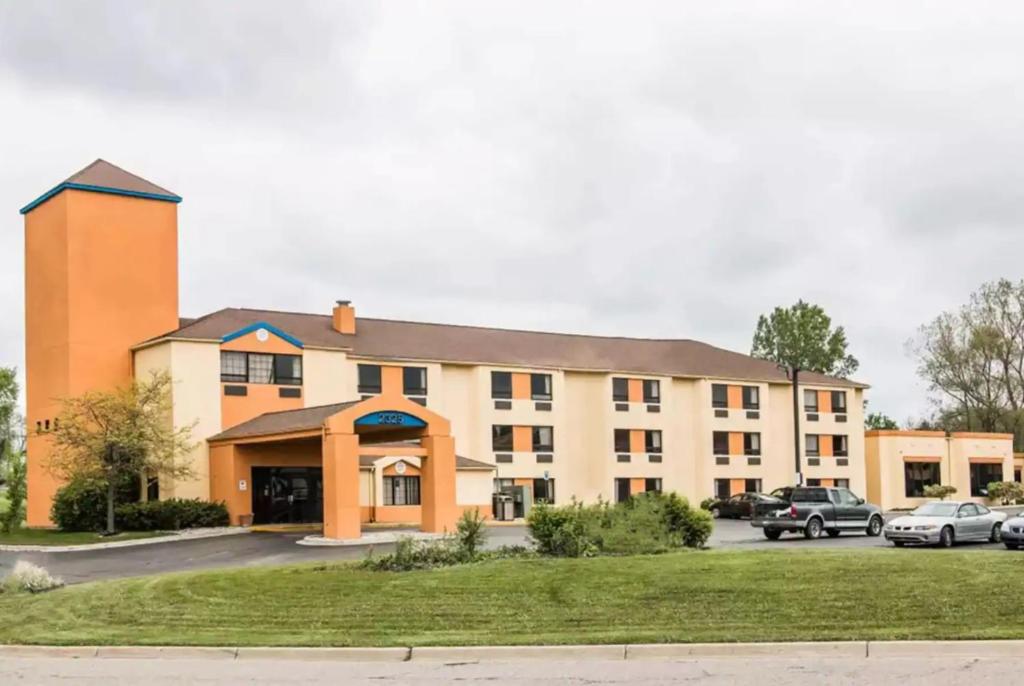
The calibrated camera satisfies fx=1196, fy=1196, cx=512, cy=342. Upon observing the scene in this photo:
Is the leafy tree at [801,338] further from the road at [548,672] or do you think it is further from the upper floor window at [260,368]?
the road at [548,672]

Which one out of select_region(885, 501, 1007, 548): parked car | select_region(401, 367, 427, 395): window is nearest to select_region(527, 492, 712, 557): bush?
select_region(885, 501, 1007, 548): parked car

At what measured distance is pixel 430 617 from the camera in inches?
635

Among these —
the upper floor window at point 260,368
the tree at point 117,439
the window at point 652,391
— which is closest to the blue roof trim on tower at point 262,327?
the upper floor window at point 260,368

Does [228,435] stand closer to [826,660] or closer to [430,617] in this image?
[430,617]

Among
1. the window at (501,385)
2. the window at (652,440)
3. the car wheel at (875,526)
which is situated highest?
the window at (501,385)

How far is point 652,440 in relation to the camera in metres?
61.5

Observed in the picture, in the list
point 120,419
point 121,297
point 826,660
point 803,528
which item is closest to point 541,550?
point 826,660

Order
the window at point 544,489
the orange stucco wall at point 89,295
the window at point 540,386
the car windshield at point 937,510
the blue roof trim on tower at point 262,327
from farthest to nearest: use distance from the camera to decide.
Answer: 1. the window at point 540,386
2. the window at point 544,489
3. the orange stucco wall at point 89,295
4. the blue roof trim on tower at point 262,327
5. the car windshield at point 937,510

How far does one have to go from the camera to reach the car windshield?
32.3 metres

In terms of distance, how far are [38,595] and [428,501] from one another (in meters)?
18.9

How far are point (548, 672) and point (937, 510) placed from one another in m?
22.8

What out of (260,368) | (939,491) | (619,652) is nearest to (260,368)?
(260,368)

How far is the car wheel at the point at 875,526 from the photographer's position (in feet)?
124

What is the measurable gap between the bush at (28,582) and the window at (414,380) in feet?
107
